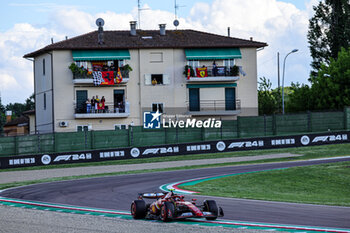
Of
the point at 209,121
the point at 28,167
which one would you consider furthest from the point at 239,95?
the point at 28,167

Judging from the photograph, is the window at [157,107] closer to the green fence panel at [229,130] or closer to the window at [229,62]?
the window at [229,62]

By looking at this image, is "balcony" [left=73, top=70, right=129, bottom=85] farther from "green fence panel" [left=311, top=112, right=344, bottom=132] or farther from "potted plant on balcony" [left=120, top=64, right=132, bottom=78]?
"green fence panel" [left=311, top=112, right=344, bottom=132]

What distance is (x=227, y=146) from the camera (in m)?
46.8

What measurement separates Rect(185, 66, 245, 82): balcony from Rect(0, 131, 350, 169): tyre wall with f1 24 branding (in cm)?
1154

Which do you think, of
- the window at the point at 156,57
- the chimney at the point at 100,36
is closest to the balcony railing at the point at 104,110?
the window at the point at 156,57

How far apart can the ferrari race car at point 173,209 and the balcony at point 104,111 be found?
134ft

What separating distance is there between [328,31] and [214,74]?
27850mm

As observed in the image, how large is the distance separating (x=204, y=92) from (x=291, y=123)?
11365 mm

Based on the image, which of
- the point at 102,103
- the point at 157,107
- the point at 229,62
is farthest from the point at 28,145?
the point at 229,62

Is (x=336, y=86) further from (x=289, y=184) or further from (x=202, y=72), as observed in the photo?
(x=289, y=184)

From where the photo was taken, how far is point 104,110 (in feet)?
185

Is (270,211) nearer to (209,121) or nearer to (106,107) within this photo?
(209,121)

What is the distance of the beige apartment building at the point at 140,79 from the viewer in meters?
56.3

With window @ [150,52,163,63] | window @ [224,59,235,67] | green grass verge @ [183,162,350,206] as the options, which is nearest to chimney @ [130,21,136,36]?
window @ [150,52,163,63]
